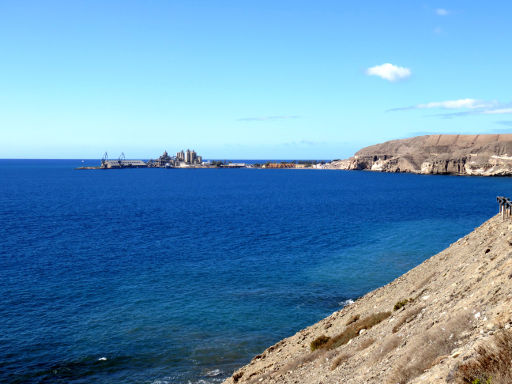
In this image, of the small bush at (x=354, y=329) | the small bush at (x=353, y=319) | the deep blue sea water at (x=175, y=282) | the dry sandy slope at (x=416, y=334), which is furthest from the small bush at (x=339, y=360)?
the deep blue sea water at (x=175, y=282)

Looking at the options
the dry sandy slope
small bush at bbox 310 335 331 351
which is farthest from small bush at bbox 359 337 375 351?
small bush at bbox 310 335 331 351

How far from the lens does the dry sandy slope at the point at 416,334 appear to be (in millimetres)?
12906

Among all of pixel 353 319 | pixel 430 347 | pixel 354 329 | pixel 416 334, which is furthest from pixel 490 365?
pixel 353 319

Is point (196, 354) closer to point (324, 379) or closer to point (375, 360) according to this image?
point (324, 379)

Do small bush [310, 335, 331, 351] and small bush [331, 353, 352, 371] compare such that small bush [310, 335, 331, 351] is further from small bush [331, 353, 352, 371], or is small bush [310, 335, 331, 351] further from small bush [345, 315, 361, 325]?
small bush [331, 353, 352, 371]

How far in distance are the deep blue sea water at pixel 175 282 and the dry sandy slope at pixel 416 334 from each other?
4.44 m

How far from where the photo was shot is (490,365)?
1048 centimetres

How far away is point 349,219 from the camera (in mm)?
83000

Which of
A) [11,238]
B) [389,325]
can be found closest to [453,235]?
[389,325]

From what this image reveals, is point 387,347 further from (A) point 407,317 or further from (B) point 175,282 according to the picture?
(B) point 175,282

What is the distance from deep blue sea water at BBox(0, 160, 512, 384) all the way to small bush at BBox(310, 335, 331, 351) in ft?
19.3

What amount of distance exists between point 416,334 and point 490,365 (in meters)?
5.32

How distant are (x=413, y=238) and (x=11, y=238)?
192 feet

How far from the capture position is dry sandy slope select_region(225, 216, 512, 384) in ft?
42.3
